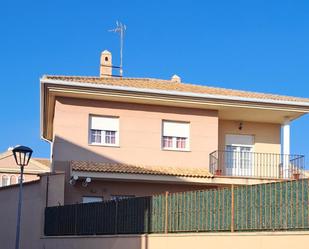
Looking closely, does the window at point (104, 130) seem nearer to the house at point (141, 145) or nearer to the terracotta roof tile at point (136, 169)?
the house at point (141, 145)

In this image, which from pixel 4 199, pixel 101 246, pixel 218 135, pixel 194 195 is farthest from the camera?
pixel 218 135

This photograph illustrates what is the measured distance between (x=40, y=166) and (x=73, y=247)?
152 feet

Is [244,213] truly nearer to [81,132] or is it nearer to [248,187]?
[248,187]

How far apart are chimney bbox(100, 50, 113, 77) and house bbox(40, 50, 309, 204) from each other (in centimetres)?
431

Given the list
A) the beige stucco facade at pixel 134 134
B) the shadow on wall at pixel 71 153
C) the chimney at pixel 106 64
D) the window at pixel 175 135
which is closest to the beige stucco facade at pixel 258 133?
the beige stucco facade at pixel 134 134

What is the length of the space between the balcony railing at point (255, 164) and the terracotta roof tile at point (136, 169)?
2.92 ft

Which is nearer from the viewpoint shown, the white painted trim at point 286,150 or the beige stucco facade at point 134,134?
the beige stucco facade at point 134,134

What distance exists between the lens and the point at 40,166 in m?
64.1

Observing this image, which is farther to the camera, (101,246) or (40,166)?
(40,166)

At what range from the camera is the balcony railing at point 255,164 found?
2592 cm

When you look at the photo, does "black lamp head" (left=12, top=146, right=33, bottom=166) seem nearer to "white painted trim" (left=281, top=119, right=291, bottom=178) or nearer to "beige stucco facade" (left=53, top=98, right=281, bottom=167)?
"beige stucco facade" (left=53, top=98, right=281, bottom=167)

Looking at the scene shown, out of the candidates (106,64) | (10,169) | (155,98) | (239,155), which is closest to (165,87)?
(155,98)

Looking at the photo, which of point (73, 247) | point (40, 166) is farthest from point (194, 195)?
point (40, 166)

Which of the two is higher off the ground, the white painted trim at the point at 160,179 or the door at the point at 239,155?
the door at the point at 239,155
